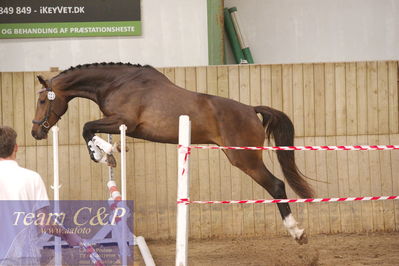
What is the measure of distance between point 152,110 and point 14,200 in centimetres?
282

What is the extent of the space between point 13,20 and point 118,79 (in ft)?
8.87

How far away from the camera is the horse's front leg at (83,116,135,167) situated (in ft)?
17.2

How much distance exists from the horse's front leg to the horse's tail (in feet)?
4.32

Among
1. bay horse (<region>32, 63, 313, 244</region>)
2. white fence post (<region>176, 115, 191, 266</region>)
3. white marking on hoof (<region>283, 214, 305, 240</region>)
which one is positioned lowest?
white marking on hoof (<region>283, 214, 305, 240</region>)

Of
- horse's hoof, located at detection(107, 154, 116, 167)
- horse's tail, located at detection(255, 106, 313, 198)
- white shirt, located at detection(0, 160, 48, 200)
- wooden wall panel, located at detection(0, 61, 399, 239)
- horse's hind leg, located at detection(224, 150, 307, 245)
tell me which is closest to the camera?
white shirt, located at detection(0, 160, 48, 200)

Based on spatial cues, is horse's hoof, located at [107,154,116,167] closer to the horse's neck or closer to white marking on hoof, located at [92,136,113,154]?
white marking on hoof, located at [92,136,113,154]

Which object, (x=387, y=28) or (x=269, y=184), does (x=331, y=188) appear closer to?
(x=269, y=184)

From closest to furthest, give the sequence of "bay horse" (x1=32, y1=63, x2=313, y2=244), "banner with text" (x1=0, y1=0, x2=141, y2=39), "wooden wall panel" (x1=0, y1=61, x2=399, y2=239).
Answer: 1. "bay horse" (x1=32, y1=63, x2=313, y2=244)
2. "wooden wall panel" (x1=0, y1=61, x2=399, y2=239)
3. "banner with text" (x1=0, y1=0, x2=141, y2=39)

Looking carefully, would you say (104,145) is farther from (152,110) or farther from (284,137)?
(284,137)

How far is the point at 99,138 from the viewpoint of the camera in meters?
5.33

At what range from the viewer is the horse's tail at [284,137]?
609 cm

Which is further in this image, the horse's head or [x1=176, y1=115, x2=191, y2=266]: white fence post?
the horse's head

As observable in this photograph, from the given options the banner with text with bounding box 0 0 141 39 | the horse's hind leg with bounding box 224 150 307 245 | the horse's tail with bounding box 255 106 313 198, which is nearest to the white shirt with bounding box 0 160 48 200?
the horse's hind leg with bounding box 224 150 307 245

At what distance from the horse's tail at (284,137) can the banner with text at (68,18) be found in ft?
8.45
